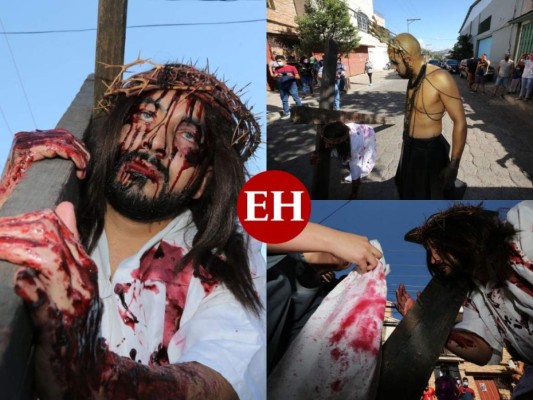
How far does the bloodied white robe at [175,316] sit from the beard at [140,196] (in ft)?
0.20

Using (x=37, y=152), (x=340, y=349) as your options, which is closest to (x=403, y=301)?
(x=340, y=349)

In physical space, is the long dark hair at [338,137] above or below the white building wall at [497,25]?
below

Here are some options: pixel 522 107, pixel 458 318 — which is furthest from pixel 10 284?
pixel 522 107

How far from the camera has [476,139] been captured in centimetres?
159

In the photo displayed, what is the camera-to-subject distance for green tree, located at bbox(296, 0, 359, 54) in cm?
157

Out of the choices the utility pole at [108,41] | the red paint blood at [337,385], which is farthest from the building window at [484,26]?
the red paint blood at [337,385]

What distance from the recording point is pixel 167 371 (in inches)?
45.1

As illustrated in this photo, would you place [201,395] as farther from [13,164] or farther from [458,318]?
[458,318]

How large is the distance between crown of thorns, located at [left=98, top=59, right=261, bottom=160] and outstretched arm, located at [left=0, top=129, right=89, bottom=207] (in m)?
0.17

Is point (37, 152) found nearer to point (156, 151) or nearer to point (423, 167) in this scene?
point (156, 151)

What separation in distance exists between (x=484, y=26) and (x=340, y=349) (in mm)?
1234

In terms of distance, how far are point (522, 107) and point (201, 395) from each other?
4.61ft

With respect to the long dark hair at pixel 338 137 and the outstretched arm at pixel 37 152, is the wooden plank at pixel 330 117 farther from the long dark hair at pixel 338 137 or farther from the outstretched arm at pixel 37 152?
the outstretched arm at pixel 37 152

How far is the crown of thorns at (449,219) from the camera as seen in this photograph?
5.28 feet
